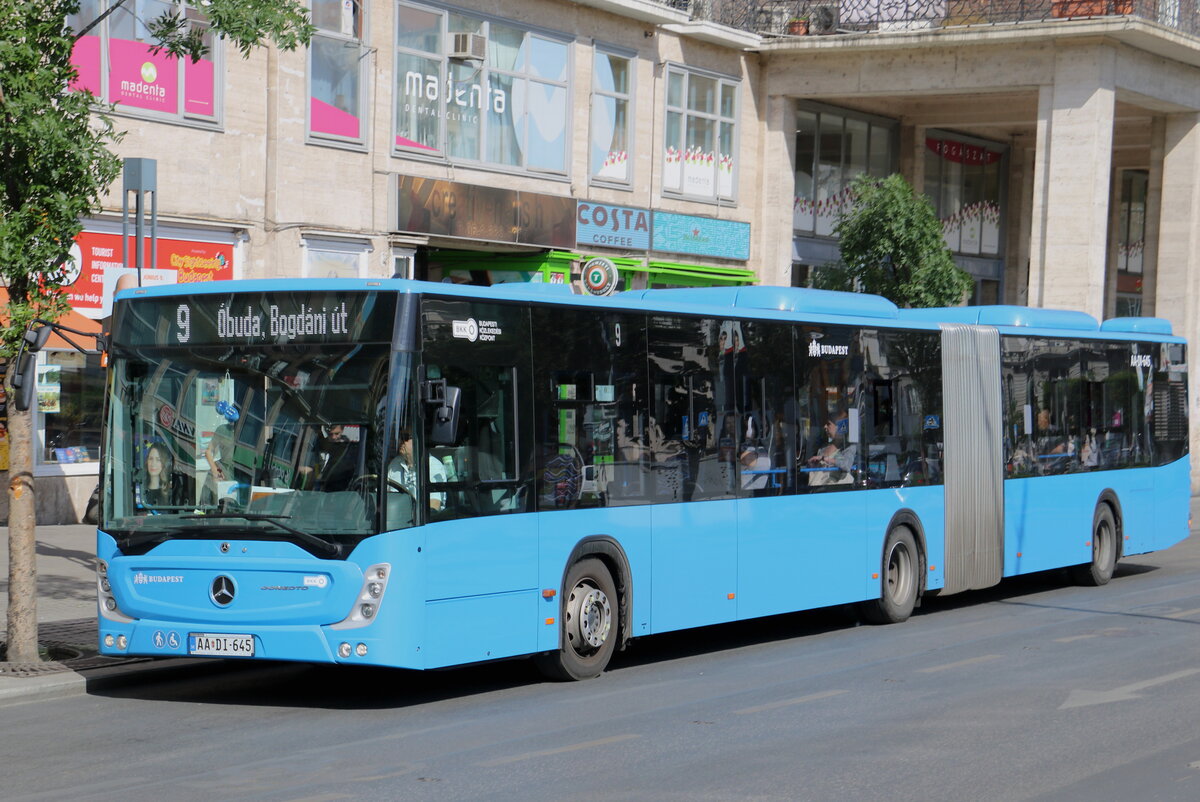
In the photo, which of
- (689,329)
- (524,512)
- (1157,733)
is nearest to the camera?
(1157,733)

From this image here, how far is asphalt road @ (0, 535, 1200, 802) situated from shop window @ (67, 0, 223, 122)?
10.4 metres

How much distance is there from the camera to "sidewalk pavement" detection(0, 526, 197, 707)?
35.8ft

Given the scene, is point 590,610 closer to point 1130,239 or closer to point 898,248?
point 898,248

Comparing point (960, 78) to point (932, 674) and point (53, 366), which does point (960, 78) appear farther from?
point (932, 674)

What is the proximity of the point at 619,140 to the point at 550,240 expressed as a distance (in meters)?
2.85

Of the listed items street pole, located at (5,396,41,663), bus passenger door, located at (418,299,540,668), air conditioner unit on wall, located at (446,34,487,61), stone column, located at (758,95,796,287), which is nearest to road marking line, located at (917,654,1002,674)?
bus passenger door, located at (418,299,540,668)

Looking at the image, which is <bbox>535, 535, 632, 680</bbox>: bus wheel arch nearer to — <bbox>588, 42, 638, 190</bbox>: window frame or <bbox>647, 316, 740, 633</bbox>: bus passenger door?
<bbox>647, 316, 740, 633</bbox>: bus passenger door

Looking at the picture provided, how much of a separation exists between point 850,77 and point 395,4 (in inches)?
427

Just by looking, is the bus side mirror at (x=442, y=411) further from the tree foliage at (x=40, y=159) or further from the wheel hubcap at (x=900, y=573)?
the wheel hubcap at (x=900, y=573)

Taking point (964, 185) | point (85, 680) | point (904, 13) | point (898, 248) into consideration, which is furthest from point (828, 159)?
point (85, 680)

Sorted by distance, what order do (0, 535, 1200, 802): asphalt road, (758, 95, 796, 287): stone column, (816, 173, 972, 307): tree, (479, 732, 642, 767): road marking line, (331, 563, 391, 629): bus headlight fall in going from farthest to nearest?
(758, 95, 796, 287): stone column < (816, 173, 972, 307): tree < (331, 563, 391, 629): bus headlight < (479, 732, 642, 767): road marking line < (0, 535, 1200, 802): asphalt road

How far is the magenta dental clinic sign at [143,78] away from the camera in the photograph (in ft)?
66.1

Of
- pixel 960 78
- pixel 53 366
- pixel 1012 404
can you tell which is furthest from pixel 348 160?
pixel 960 78

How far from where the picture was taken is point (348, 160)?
932 inches
